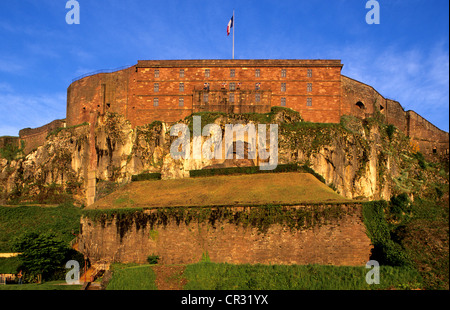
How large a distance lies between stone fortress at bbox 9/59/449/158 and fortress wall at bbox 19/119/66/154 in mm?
9073

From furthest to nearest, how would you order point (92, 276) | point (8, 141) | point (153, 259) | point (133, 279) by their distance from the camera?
point (8, 141)
point (153, 259)
point (92, 276)
point (133, 279)

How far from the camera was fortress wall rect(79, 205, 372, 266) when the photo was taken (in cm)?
3712

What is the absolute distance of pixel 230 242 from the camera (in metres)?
39.6

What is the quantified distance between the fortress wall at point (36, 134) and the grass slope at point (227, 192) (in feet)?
93.7

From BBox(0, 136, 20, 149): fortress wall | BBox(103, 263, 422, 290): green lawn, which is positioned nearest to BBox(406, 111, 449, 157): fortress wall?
BBox(103, 263, 422, 290): green lawn

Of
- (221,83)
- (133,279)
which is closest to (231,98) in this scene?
(221,83)

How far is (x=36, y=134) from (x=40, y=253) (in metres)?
41.0

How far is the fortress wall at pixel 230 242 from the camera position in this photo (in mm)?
37125

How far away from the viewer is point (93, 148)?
66.4 metres

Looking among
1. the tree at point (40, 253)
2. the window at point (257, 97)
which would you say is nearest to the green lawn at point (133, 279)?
the tree at point (40, 253)

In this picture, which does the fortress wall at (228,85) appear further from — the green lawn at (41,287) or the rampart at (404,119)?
the green lawn at (41,287)

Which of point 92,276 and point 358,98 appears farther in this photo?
point 358,98

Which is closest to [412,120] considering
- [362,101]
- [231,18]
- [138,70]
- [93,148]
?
[362,101]

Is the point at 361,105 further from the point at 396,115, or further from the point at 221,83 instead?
the point at 221,83
